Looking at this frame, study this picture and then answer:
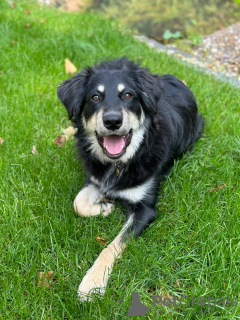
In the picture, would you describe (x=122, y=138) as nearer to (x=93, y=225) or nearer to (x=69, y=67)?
(x=93, y=225)

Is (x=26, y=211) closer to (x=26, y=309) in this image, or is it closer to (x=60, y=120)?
(x=26, y=309)

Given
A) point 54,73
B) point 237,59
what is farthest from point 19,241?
point 237,59

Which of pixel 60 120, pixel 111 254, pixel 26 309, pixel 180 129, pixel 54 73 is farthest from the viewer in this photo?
pixel 54 73

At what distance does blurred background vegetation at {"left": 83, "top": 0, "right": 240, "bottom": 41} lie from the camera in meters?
7.76

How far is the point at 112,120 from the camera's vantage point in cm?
235

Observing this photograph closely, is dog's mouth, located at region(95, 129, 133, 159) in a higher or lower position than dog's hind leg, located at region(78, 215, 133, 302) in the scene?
higher

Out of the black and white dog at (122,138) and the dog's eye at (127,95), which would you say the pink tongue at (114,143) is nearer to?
the black and white dog at (122,138)

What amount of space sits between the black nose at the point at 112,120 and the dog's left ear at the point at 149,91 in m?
0.41

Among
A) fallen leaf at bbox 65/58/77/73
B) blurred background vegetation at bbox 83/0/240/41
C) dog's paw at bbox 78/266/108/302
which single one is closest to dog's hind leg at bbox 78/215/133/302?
dog's paw at bbox 78/266/108/302

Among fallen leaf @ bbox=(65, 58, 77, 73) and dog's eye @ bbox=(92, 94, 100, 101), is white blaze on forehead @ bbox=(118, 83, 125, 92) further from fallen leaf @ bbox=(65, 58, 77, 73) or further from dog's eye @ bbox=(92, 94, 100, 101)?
fallen leaf @ bbox=(65, 58, 77, 73)

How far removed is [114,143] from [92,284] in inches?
41.5

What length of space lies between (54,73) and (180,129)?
217 cm

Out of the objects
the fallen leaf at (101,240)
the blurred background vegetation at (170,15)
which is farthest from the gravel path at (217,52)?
the fallen leaf at (101,240)

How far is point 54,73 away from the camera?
4.48 meters
